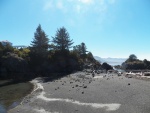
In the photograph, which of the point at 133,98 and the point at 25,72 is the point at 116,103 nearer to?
the point at 133,98

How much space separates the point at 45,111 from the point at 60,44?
62793mm

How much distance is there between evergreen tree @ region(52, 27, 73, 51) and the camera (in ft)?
270

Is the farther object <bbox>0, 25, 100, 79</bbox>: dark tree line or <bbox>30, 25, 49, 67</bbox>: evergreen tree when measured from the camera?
<bbox>30, 25, 49, 67</bbox>: evergreen tree

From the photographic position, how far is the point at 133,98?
2436 cm

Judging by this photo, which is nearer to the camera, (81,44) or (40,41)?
(40,41)

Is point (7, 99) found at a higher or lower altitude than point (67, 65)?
lower

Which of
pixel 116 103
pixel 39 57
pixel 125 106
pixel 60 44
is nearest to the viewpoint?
pixel 125 106

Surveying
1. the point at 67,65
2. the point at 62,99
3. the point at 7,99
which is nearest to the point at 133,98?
the point at 62,99

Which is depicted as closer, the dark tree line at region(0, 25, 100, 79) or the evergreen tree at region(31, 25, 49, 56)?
the dark tree line at region(0, 25, 100, 79)

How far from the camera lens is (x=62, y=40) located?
82.2m

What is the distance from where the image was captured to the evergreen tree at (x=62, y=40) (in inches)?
3243

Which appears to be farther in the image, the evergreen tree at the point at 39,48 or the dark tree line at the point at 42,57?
the evergreen tree at the point at 39,48

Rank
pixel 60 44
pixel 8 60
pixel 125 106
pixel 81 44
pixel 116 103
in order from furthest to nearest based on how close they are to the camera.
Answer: pixel 81 44
pixel 60 44
pixel 8 60
pixel 116 103
pixel 125 106

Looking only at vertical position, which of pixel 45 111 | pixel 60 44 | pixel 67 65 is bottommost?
pixel 45 111
